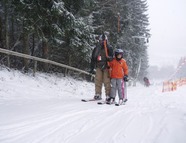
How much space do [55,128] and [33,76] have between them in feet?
24.3

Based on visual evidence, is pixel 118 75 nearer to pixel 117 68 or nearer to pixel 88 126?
pixel 117 68

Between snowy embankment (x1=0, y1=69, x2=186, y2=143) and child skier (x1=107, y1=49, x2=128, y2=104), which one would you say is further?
child skier (x1=107, y1=49, x2=128, y2=104)

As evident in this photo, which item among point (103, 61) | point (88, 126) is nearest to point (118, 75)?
point (103, 61)

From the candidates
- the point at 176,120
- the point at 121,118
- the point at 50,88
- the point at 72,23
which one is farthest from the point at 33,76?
the point at 176,120

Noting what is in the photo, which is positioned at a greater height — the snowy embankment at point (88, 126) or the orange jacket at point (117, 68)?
the orange jacket at point (117, 68)

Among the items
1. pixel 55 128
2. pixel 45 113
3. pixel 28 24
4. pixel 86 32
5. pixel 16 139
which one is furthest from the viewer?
pixel 86 32

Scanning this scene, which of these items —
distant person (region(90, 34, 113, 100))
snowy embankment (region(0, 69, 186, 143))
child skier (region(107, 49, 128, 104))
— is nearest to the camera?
snowy embankment (region(0, 69, 186, 143))

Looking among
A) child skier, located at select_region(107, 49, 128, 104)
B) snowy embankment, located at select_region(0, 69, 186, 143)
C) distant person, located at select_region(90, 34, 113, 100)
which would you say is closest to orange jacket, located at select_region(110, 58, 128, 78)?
child skier, located at select_region(107, 49, 128, 104)

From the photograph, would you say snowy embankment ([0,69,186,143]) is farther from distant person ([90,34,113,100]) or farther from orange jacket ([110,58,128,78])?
distant person ([90,34,113,100])

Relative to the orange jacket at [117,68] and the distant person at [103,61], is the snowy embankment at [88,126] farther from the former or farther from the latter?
the distant person at [103,61]

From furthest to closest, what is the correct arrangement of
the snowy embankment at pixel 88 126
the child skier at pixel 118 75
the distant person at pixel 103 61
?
the distant person at pixel 103 61, the child skier at pixel 118 75, the snowy embankment at pixel 88 126

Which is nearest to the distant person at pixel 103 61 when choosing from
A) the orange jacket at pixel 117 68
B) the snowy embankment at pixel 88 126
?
the orange jacket at pixel 117 68

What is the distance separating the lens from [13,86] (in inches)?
361

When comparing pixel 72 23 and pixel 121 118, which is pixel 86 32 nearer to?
pixel 72 23
